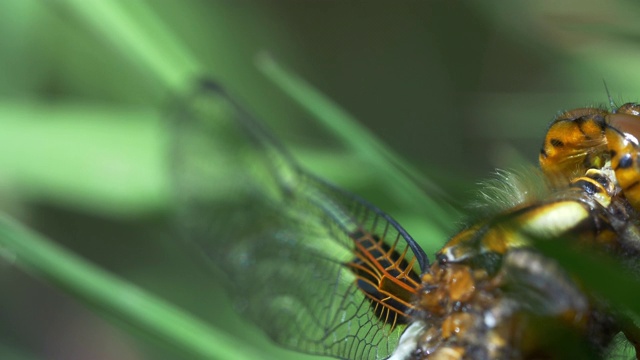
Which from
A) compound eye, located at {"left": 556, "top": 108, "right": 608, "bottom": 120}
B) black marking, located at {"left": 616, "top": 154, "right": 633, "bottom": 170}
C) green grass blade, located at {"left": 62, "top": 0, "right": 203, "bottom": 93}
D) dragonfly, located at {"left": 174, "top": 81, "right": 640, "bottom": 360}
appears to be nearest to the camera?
dragonfly, located at {"left": 174, "top": 81, "right": 640, "bottom": 360}

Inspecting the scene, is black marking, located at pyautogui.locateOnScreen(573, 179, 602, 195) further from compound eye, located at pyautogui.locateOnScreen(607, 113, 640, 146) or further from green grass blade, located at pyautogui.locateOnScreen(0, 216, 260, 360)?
green grass blade, located at pyautogui.locateOnScreen(0, 216, 260, 360)

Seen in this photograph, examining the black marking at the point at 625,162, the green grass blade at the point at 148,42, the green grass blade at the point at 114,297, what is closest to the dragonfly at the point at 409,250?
the black marking at the point at 625,162

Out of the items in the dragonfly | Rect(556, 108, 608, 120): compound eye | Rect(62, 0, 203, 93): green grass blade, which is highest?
Rect(62, 0, 203, 93): green grass blade

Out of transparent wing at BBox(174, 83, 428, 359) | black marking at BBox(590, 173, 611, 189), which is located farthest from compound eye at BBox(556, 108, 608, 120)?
transparent wing at BBox(174, 83, 428, 359)

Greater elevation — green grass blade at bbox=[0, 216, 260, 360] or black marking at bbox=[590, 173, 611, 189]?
black marking at bbox=[590, 173, 611, 189]

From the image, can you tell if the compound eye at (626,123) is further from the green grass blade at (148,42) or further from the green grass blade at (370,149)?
the green grass blade at (148,42)

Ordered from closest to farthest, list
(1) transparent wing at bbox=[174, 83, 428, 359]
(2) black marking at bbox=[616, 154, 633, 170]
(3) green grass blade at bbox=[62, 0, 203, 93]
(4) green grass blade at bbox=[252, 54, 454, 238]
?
1. (2) black marking at bbox=[616, 154, 633, 170]
2. (1) transparent wing at bbox=[174, 83, 428, 359]
3. (4) green grass blade at bbox=[252, 54, 454, 238]
4. (3) green grass blade at bbox=[62, 0, 203, 93]

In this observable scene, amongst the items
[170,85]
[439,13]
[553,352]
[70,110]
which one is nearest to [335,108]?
[170,85]

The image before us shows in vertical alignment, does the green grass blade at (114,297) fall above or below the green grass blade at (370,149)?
below
